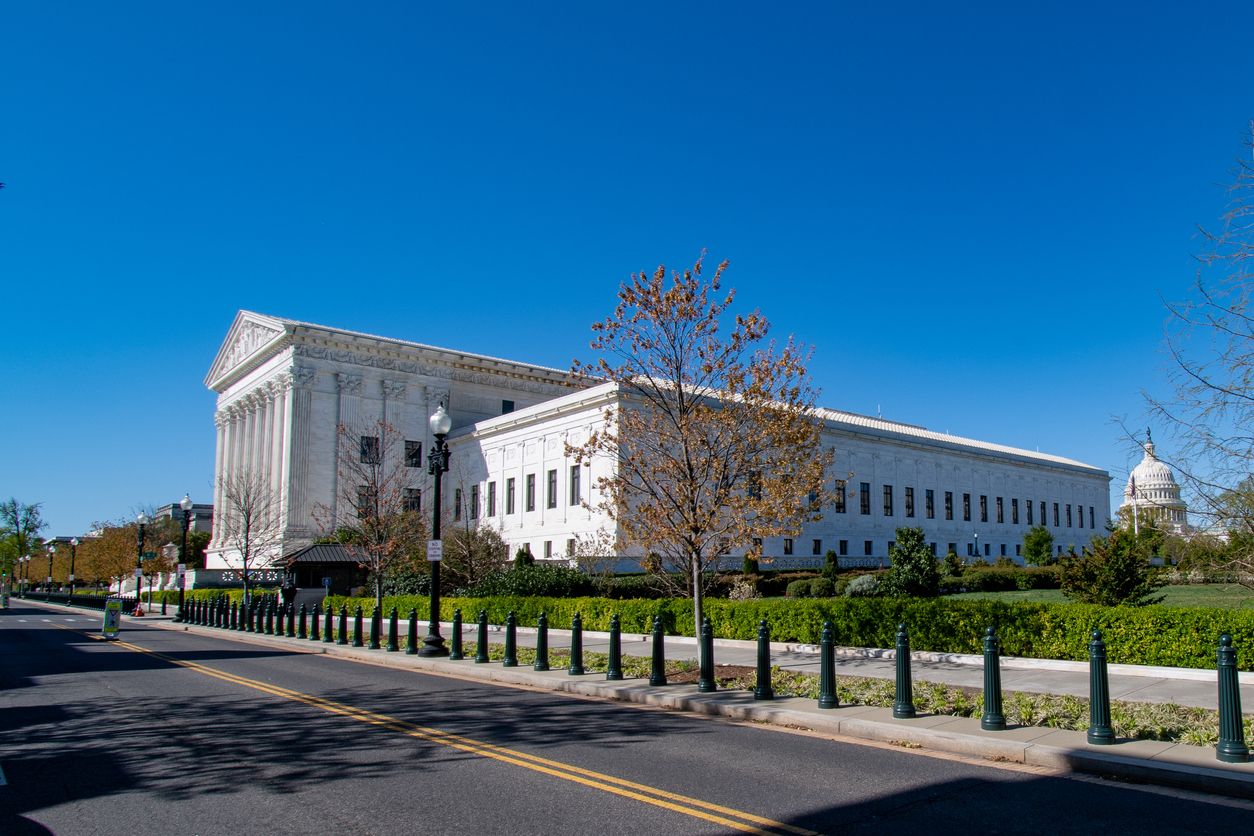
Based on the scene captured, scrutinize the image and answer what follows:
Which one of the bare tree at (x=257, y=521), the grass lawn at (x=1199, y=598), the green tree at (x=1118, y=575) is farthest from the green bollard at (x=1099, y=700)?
the bare tree at (x=257, y=521)

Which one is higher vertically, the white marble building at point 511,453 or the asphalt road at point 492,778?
the white marble building at point 511,453

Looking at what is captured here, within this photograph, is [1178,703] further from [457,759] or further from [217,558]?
[217,558]

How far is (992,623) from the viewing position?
15609 millimetres

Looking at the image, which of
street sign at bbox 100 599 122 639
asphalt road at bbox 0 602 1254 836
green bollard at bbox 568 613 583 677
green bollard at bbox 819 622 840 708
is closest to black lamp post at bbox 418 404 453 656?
green bollard at bbox 568 613 583 677

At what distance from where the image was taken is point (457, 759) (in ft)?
27.1

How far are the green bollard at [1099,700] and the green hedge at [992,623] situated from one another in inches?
236

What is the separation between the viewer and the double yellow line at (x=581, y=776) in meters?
6.11

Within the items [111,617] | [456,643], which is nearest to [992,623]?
[456,643]

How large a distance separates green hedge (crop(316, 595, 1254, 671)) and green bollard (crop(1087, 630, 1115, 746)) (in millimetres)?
5985

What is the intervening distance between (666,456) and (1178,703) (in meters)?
8.84

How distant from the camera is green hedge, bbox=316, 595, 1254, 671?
13.4 meters

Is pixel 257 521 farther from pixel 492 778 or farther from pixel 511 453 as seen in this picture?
pixel 492 778

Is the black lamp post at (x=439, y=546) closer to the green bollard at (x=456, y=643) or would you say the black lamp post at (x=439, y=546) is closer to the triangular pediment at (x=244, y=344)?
the green bollard at (x=456, y=643)

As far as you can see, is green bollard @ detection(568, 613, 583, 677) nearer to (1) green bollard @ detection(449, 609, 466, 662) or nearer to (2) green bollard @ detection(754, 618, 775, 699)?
(1) green bollard @ detection(449, 609, 466, 662)
